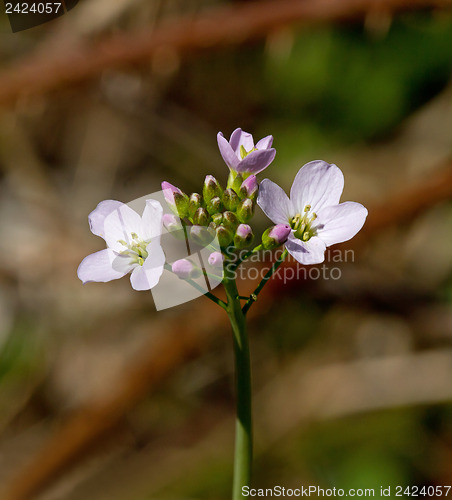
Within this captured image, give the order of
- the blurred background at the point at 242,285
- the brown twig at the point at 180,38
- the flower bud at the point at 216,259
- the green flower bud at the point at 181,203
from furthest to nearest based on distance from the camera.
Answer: the brown twig at the point at 180,38 → the blurred background at the point at 242,285 → the green flower bud at the point at 181,203 → the flower bud at the point at 216,259

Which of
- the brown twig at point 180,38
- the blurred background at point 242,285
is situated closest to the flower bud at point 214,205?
the blurred background at point 242,285

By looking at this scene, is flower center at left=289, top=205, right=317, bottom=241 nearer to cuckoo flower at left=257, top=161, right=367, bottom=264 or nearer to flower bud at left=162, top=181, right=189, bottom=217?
cuckoo flower at left=257, top=161, right=367, bottom=264

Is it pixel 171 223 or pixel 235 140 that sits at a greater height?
pixel 235 140

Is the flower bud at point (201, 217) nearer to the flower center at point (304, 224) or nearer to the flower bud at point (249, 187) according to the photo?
the flower bud at point (249, 187)

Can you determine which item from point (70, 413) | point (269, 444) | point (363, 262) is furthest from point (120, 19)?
point (269, 444)

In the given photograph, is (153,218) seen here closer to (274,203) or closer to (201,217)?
(201,217)

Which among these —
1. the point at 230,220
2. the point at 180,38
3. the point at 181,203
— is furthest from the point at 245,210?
the point at 180,38

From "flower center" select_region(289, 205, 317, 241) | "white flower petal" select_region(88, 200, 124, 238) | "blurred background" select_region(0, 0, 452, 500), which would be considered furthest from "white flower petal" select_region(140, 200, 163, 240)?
"blurred background" select_region(0, 0, 452, 500)
